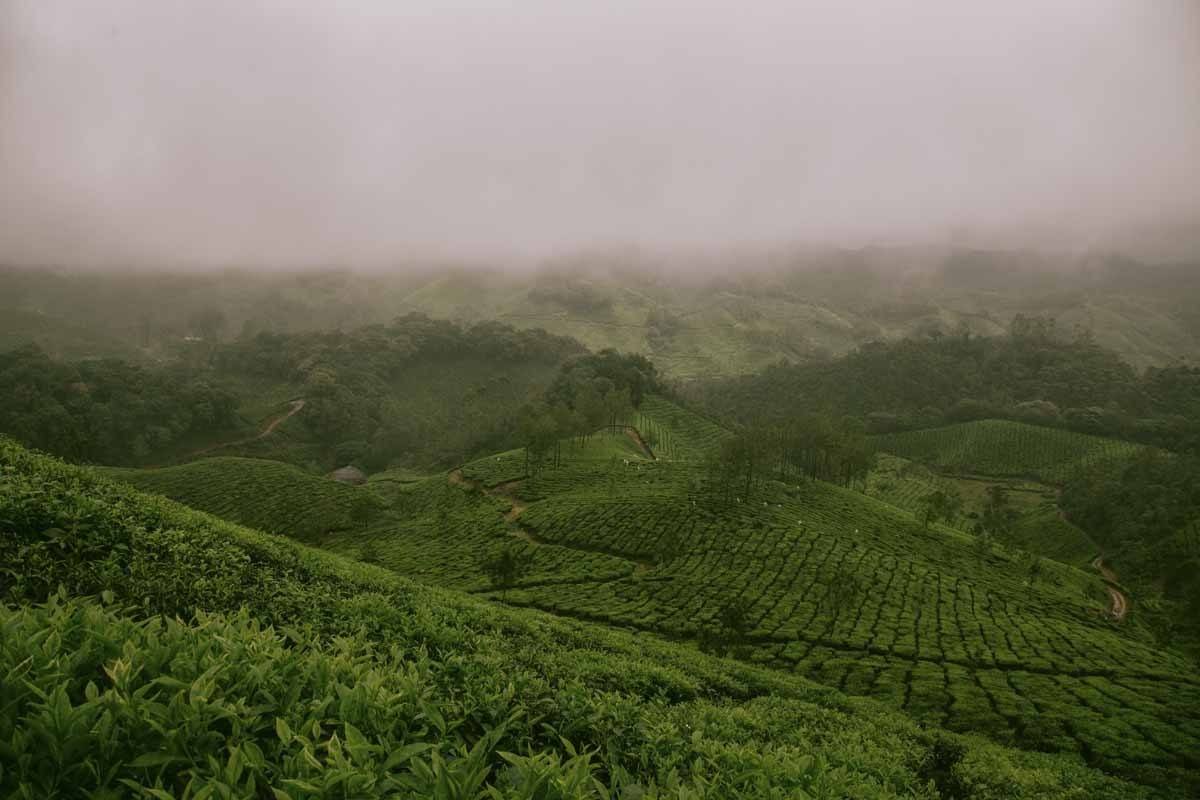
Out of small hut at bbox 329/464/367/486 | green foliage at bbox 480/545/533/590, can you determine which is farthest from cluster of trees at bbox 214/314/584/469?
green foliage at bbox 480/545/533/590

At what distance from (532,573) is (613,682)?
1530 inches

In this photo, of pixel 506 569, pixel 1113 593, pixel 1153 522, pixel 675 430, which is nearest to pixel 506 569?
pixel 506 569

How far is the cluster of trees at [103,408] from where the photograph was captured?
96.0 meters

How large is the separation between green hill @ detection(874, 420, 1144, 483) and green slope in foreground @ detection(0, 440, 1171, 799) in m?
148

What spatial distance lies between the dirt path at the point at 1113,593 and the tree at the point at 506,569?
5423cm

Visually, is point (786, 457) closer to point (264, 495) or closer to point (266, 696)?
point (264, 495)

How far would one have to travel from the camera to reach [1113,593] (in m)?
68.0

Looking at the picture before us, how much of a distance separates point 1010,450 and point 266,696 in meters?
166

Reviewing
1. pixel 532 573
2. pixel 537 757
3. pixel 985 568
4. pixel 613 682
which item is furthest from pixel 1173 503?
pixel 537 757

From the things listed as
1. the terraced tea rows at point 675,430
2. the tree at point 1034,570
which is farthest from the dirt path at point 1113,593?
the terraced tea rows at point 675,430

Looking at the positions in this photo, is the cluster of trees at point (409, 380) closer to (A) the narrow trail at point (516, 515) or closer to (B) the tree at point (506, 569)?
(A) the narrow trail at point (516, 515)

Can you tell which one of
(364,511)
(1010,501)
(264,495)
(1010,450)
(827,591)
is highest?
(827,591)

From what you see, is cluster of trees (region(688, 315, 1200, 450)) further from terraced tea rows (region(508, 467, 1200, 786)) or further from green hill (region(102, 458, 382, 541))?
green hill (region(102, 458, 382, 541))

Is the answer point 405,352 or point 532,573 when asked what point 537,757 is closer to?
point 532,573
